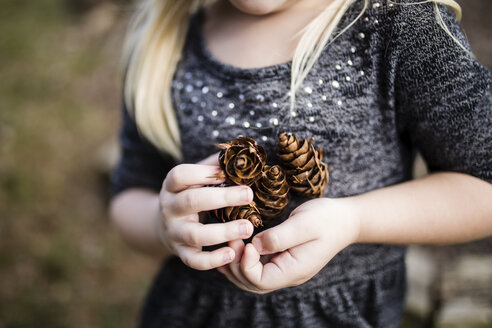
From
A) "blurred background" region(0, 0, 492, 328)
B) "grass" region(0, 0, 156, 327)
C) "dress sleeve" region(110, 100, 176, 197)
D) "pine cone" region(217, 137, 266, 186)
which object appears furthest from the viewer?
"grass" region(0, 0, 156, 327)

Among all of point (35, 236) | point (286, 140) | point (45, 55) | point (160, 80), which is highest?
point (286, 140)

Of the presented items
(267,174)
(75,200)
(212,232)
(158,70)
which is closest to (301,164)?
(267,174)

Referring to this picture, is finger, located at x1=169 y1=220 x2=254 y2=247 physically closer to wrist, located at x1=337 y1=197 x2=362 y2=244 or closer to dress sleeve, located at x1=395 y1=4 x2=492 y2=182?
wrist, located at x1=337 y1=197 x2=362 y2=244

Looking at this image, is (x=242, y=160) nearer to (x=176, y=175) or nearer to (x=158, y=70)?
(x=176, y=175)

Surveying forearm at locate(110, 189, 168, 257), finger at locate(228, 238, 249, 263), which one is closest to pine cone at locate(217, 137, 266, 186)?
finger at locate(228, 238, 249, 263)

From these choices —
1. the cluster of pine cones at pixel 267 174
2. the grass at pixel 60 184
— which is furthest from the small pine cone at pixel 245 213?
the grass at pixel 60 184

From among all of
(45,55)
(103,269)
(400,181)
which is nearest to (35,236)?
(103,269)

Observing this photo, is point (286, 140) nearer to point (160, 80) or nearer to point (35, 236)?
point (160, 80)

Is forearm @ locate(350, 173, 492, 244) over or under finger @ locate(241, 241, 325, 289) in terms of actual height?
over
